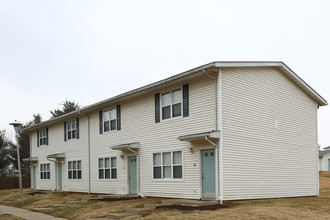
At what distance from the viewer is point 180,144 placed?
1694 cm

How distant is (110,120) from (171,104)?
236 inches

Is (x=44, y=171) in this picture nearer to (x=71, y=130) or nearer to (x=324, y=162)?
(x=71, y=130)

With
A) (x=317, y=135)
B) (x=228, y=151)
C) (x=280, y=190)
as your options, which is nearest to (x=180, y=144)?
(x=228, y=151)

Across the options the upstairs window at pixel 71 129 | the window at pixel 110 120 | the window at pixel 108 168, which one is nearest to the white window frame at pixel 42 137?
the upstairs window at pixel 71 129

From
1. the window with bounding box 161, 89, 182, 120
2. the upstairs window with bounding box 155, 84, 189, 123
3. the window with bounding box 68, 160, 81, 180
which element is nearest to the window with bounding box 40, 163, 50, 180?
the window with bounding box 68, 160, 81, 180

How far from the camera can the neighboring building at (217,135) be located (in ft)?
50.2

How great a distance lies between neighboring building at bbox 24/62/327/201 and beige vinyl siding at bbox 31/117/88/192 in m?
2.90

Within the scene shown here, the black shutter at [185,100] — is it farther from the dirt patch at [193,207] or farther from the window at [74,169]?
the window at [74,169]

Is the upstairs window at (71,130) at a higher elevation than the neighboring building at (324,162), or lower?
higher

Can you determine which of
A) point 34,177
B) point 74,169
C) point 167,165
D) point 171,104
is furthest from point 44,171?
point 171,104

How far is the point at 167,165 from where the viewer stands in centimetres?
1764

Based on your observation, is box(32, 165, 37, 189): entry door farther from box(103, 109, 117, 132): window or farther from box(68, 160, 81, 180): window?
box(103, 109, 117, 132): window

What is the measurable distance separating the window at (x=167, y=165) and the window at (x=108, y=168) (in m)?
4.26

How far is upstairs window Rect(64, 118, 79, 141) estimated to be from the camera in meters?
26.5
